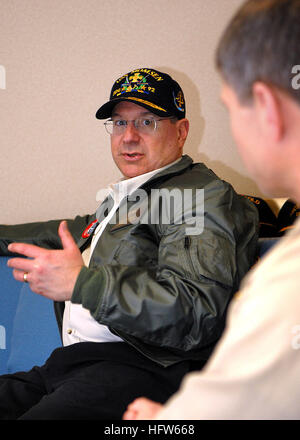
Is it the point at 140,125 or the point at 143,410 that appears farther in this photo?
the point at 140,125

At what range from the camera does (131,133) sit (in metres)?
1.61

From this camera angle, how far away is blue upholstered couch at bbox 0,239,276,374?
5.82 feet

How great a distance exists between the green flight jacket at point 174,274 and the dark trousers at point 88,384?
50mm

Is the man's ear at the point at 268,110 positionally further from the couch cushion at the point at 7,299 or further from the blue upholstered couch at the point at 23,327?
the couch cushion at the point at 7,299

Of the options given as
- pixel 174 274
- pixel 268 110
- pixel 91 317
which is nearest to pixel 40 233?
pixel 91 317

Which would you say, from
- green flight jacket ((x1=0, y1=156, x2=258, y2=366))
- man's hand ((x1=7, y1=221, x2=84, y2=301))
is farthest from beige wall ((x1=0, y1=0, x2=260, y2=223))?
man's hand ((x1=7, y1=221, x2=84, y2=301))

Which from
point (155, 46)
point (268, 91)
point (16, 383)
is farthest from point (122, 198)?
point (268, 91)

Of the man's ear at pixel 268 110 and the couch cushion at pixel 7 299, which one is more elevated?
the man's ear at pixel 268 110

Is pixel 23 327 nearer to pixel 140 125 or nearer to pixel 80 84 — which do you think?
pixel 140 125

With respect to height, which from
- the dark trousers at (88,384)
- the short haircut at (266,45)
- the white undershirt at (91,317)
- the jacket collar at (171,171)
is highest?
the short haircut at (266,45)

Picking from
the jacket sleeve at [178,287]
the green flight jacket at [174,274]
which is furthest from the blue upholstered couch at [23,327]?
the jacket sleeve at [178,287]

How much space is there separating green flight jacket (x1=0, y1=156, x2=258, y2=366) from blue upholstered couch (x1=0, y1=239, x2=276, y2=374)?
50 cm

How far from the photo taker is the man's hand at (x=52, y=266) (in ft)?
3.55

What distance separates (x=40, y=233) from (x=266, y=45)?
143 cm
